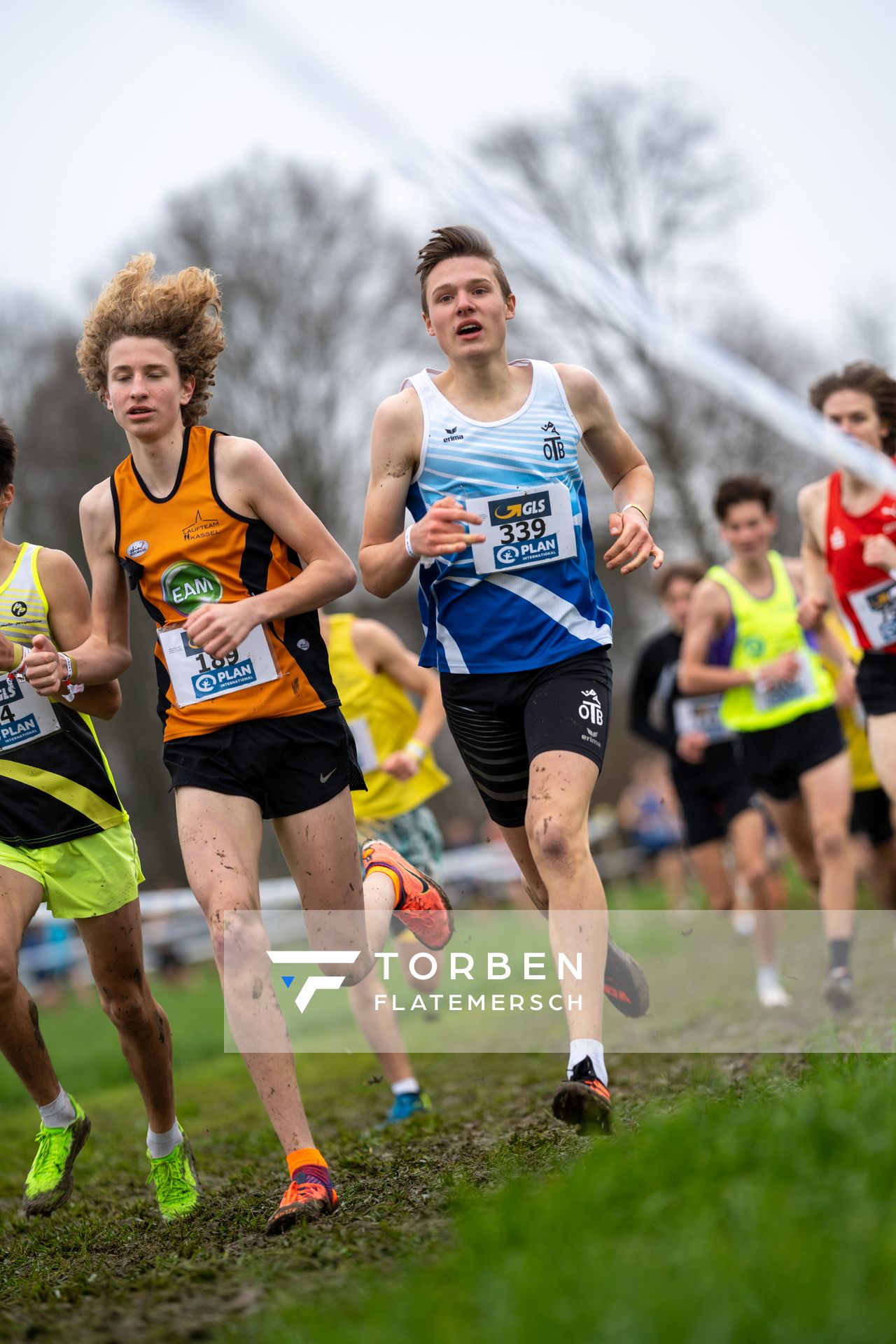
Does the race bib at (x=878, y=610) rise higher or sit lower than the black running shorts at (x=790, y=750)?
higher

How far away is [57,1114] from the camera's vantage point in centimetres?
512

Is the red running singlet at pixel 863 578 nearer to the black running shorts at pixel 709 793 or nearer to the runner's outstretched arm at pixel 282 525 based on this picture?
the runner's outstretched arm at pixel 282 525

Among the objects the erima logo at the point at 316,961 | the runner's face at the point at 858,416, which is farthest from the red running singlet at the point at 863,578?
the erima logo at the point at 316,961

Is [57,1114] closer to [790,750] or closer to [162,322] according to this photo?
[162,322]

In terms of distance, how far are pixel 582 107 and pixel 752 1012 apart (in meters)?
Result: 18.5

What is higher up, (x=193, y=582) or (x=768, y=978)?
(x=193, y=582)

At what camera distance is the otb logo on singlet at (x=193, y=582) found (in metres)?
4.64

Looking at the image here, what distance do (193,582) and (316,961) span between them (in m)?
1.40

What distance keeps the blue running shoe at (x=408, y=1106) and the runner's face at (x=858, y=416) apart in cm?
359

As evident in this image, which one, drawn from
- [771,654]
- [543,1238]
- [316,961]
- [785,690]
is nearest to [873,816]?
[785,690]

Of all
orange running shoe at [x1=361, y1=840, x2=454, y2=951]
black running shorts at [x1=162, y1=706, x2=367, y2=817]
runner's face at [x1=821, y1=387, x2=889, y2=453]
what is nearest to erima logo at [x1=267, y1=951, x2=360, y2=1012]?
orange running shoe at [x1=361, y1=840, x2=454, y2=951]

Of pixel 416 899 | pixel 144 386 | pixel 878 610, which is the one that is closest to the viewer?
pixel 144 386

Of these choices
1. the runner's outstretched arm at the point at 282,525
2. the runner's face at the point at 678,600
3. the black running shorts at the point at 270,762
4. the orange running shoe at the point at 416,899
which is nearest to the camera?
the black running shorts at the point at 270,762

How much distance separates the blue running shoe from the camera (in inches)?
251
